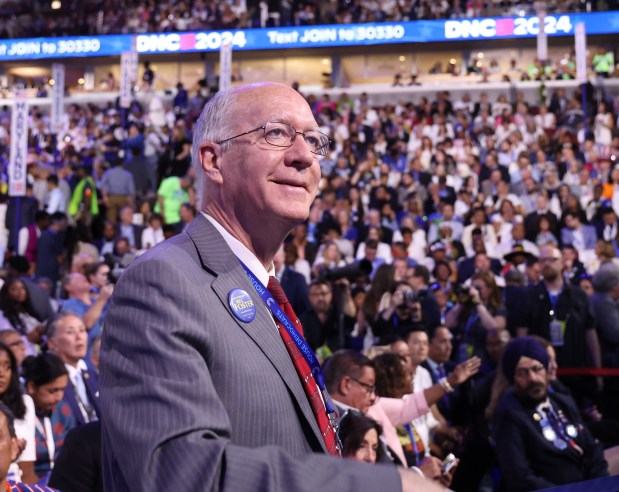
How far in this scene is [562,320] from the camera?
7508 mm

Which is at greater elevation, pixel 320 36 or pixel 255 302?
pixel 320 36

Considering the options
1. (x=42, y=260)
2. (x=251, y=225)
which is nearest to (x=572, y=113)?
(x=42, y=260)

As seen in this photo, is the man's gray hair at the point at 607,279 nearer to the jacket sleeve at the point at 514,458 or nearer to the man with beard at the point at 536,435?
the man with beard at the point at 536,435

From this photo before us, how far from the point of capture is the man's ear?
1837 millimetres

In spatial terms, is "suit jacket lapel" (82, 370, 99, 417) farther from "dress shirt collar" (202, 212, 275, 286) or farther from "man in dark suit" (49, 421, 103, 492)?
"dress shirt collar" (202, 212, 275, 286)

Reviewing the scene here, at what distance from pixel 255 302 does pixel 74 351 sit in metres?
4.16

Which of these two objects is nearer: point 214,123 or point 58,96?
point 214,123

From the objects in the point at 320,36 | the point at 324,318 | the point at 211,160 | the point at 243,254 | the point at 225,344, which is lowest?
the point at 324,318

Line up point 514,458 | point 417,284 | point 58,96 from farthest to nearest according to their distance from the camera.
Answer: point 58,96, point 417,284, point 514,458

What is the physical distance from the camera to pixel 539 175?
14625mm

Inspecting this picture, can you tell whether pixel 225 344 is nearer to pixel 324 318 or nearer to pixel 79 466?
pixel 79 466

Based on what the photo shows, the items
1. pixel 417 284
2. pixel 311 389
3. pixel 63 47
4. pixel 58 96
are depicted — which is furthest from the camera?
pixel 63 47

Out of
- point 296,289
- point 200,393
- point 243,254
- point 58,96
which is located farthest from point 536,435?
point 58,96

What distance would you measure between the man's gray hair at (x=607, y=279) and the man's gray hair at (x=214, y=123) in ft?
21.2
